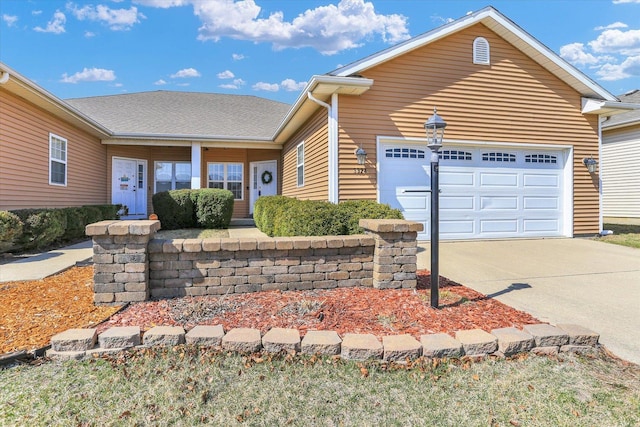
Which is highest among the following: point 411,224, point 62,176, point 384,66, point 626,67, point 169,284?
point 626,67

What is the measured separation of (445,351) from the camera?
239 cm

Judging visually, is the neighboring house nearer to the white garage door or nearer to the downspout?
the white garage door

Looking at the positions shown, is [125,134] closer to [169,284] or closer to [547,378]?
[169,284]

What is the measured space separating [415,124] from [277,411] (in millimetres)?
6901

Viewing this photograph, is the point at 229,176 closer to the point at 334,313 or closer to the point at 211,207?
the point at 211,207

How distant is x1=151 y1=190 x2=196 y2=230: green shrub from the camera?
9609 mm

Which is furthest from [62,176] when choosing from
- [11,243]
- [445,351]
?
[445,351]

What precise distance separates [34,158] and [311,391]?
910 centimetres

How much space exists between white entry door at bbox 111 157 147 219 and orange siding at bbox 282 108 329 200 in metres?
6.00

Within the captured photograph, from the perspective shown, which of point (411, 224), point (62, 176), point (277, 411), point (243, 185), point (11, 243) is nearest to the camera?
point (277, 411)

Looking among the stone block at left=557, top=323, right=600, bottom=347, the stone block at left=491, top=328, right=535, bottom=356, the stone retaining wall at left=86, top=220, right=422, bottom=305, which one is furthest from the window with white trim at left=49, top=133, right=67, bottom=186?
the stone block at left=557, top=323, right=600, bottom=347

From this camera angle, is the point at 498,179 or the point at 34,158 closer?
the point at 34,158

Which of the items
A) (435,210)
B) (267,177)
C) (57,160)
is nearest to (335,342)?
(435,210)

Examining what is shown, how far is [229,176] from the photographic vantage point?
44.9 feet
